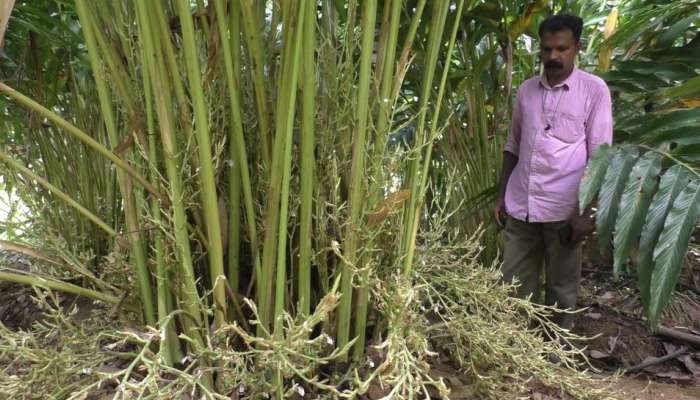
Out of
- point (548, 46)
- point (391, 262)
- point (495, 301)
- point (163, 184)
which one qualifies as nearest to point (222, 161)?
point (163, 184)

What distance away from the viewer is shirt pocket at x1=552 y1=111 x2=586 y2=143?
1.33 meters

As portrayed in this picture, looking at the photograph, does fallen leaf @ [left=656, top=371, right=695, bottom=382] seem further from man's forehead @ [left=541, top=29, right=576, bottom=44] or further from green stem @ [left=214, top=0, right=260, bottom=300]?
green stem @ [left=214, top=0, right=260, bottom=300]

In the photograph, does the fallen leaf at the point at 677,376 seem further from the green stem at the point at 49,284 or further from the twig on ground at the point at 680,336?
the green stem at the point at 49,284

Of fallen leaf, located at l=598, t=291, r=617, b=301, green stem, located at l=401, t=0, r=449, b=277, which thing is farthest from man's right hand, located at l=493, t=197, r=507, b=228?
green stem, located at l=401, t=0, r=449, b=277

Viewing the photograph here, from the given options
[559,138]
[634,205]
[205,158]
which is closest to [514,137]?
[559,138]

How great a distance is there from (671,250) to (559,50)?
2.02 feet

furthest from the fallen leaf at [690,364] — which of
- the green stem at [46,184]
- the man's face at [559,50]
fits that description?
the green stem at [46,184]

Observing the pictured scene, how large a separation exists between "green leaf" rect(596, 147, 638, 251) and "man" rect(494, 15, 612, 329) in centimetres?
27

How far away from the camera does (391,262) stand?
864mm

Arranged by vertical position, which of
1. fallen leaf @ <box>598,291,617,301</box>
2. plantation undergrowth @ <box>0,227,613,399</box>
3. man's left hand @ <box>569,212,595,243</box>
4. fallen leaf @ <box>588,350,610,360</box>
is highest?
plantation undergrowth @ <box>0,227,613,399</box>

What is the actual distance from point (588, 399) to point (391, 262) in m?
0.36

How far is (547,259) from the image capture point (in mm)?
1477

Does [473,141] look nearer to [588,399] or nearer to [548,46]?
[548,46]

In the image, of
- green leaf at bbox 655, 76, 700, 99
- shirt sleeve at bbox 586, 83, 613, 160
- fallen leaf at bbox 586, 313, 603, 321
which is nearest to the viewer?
green leaf at bbox 655, 76, 700, 99
